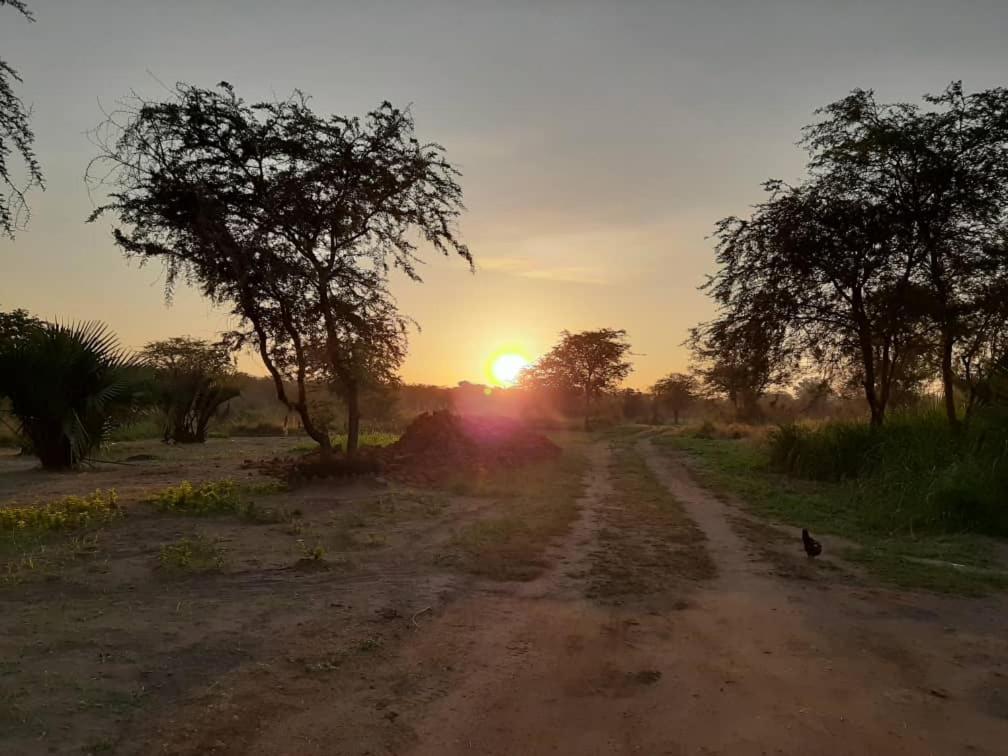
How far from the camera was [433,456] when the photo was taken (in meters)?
13.8

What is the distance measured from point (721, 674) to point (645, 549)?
338 cm

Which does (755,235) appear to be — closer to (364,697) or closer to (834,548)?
(834,548)

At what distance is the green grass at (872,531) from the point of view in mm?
6305

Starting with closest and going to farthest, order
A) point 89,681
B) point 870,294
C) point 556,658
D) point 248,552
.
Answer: point 89,681
point 556,658
point 248,552
point 870,294

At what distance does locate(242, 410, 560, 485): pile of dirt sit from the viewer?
1115cm

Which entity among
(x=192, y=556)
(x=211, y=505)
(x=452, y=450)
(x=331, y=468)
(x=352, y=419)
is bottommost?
(x=192, y=556)

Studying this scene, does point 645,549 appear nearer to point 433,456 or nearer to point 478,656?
point 478,656

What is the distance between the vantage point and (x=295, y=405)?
37.7ft

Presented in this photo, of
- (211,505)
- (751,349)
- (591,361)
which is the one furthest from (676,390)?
(211,505)

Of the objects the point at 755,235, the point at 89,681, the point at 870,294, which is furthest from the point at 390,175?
the point at 870,294

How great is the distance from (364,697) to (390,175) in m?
9.56

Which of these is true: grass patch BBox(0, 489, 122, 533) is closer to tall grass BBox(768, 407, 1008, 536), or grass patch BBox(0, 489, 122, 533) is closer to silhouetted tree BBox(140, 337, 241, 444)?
tall grass BBox(768, 407, 1008, 536)

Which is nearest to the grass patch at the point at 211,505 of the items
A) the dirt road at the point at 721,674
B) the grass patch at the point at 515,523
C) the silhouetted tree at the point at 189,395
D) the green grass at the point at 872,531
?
the grass patch at the point at 515,523

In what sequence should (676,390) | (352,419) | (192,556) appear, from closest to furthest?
(192,556)
(352,419)
(676,390)
